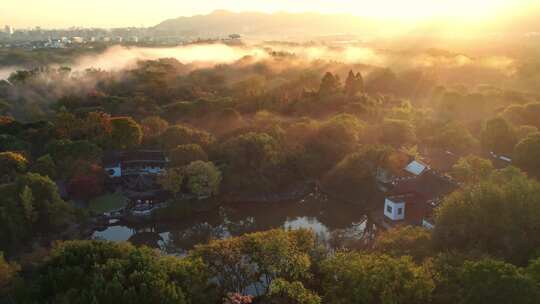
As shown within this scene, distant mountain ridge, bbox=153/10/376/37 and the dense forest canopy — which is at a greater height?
distant mountain ridge, bbox=153/10/376/37

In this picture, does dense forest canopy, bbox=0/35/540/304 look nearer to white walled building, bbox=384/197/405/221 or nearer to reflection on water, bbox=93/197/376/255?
reflection on water, bbox=93/197/376/255

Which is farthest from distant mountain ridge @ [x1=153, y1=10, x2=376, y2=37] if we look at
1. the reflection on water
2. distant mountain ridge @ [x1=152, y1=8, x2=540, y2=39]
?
the reflection on water

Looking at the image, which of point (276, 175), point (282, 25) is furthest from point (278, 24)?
point (276, 175)

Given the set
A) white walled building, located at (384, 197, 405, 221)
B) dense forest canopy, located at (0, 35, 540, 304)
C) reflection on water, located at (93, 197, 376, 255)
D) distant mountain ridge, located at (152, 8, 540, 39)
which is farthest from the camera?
distant mountain ridge, located at (152, 8, 540, 39)

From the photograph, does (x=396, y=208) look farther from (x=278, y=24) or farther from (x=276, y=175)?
(x=278, y=24)

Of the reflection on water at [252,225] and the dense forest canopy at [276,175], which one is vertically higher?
the dense forest canopy at [276,175]

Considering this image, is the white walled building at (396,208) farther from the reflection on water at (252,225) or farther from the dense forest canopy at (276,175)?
the dense forest canopy at (276,175)

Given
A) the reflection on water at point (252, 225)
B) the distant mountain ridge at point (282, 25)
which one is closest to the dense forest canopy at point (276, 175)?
the reflection on water at point (252, 225)

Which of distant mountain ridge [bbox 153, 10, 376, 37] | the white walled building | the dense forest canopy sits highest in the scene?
distant mountain ridge [bbox 153, 10, 376, 37]

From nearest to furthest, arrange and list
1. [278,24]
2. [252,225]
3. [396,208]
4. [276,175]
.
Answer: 1. [396,208]
2. [252,225]
3. [276,175]
4. [278,24]
